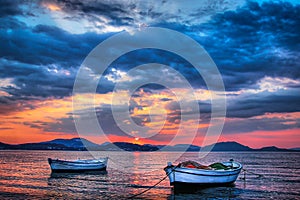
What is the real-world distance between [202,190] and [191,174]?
2153 mm

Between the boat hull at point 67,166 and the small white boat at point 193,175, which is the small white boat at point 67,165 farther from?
the small white boat at point 193,175

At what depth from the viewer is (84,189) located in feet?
121

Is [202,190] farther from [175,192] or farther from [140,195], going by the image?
[140,195]

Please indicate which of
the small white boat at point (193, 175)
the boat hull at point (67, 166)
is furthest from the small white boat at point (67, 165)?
the small white boat at point (193, 175)

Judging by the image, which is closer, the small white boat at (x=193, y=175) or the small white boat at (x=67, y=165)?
the small white boat at (x=193, y=175)

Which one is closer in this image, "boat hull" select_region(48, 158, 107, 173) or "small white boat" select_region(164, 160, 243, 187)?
"small white boat" select_region(164, 160, 243, 187)

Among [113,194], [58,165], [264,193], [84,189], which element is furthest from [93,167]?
[264,193]

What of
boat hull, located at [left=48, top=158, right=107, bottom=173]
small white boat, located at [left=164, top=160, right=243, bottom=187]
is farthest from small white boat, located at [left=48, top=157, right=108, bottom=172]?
small white boat, located at [left=164, top=160, right=243, bottom=187]

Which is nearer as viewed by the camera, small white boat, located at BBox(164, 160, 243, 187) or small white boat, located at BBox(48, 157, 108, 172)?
small white boat, located at BBox(164, 160, 243, 187)

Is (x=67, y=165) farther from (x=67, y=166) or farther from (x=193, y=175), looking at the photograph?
(x=193, y=175)

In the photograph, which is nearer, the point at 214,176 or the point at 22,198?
the point at 22,198

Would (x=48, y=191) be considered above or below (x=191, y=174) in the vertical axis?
below

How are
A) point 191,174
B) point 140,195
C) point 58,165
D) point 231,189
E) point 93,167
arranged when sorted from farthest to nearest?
point 93,167, point 58,165, point 231,189, point 191,174, point 140,195

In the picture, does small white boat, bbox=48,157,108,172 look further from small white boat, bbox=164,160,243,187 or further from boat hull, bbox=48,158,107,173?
small white boat, bbox=164,160,243,187
